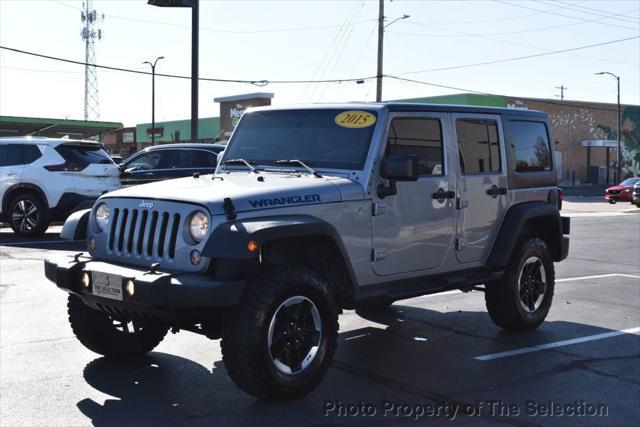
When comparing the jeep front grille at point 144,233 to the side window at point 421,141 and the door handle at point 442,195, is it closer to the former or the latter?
the side window at point 421,141

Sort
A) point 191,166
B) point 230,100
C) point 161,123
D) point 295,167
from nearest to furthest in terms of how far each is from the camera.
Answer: point 295,167, point 191,166, point 230,100, point 161,123

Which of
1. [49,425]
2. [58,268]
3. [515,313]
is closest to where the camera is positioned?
[49,425]

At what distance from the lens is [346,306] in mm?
5625

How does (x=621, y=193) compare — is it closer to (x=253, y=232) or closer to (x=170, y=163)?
(x=170, y=163)

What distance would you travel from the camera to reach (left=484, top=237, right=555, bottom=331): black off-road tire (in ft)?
23.2

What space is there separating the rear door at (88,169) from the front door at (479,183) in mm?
9184

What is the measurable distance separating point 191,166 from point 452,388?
11.8 metres

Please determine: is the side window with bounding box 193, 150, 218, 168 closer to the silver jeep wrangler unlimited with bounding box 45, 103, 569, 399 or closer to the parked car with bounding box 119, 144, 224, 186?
the parked car with bounding box 119, 144, 224, 186

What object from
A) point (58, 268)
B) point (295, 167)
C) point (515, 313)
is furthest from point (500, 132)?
point (58, 268)

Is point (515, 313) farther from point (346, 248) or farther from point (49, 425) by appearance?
point (49, 425)

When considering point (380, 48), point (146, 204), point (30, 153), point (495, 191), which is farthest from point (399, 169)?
point (380, 48)

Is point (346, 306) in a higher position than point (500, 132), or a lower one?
lower

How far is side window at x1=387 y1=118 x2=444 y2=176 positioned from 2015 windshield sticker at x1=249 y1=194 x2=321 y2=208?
3.09 feet

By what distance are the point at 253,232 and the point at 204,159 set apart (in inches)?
473
